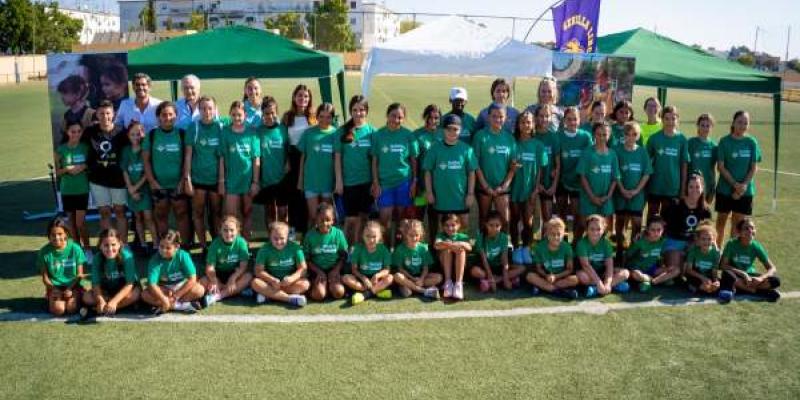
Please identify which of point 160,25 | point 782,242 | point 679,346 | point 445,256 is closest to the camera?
point 679,346

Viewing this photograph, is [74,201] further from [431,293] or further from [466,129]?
[466,129]

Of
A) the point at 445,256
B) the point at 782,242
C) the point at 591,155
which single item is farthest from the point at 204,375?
the point at 782,242

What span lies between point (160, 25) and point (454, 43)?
112462 mm

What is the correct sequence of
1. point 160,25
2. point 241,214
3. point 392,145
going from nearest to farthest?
point 392,145
point 241,214
point 160,25

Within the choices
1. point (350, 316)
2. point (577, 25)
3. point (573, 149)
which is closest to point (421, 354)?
point (350, 316)

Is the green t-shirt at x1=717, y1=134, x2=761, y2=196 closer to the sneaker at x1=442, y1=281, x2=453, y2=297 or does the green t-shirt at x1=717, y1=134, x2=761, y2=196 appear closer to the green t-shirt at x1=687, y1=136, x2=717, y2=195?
the green t-shirt at x1=687, y1=136, x2=717, y2=195

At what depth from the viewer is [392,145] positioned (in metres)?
6.18

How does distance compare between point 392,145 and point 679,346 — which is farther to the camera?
point 392,145

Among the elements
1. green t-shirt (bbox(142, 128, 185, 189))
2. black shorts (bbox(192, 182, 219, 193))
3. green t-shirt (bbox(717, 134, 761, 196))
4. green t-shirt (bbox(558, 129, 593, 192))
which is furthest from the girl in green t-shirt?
green t-shirt (bbox(717, 134, 761, 196))

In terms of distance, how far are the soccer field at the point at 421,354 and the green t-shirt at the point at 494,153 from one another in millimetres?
1294

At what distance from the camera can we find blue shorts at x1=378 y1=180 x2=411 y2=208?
6.34 meters

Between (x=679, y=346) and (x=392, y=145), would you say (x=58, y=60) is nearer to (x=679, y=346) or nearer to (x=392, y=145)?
(x=392, y=145)

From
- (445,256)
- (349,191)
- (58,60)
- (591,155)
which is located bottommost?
(445,256)

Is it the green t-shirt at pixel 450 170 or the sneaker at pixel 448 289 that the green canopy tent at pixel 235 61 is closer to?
the green t-shirt at pixel 450 170
